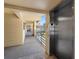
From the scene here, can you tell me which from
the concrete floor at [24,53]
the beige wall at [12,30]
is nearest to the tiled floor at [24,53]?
the concrete floor at [24,53]

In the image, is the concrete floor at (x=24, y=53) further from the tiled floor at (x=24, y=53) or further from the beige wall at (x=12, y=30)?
the beige wall at (x=12, y=30)

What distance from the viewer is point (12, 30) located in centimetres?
527

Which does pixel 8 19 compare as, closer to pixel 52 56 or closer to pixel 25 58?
pixel 25 58

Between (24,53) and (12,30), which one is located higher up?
(12,30)

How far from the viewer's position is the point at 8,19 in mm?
5062

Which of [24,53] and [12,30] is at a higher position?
[12,30]

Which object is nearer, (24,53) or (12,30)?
(24,53)

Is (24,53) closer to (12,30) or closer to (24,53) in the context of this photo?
(24,53)

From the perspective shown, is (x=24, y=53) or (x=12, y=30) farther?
(x=12, y=30)

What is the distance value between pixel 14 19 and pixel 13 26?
1.54ft

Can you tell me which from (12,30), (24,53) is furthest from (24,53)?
(12,30)
